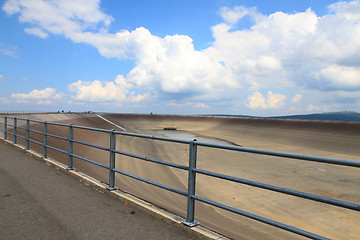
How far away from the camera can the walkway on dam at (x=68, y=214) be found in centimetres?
341

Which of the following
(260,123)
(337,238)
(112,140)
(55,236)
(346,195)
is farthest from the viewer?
(260,123)

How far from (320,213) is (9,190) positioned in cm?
1301

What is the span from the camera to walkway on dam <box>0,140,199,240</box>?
341 cm

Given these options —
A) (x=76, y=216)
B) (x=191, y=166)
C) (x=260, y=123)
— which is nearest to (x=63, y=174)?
(x=76, y=216)

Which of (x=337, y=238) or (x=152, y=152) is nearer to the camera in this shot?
(x=337, y=238)

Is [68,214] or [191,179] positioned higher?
[191,179]

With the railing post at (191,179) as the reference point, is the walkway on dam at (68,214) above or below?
below

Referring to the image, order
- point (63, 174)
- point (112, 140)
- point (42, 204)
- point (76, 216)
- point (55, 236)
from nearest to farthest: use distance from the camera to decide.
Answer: point (55, 236) → point (76, 216) → point (42, 204) → point (112, 140) → point (63, 174)

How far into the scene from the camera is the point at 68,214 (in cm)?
404

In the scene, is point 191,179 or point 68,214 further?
point 68,214

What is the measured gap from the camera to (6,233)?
3.38 metres

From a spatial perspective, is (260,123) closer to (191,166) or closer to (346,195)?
(346,195)

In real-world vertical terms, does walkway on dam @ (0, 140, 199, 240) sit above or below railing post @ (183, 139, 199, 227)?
below

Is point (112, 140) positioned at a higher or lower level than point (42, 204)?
higher
